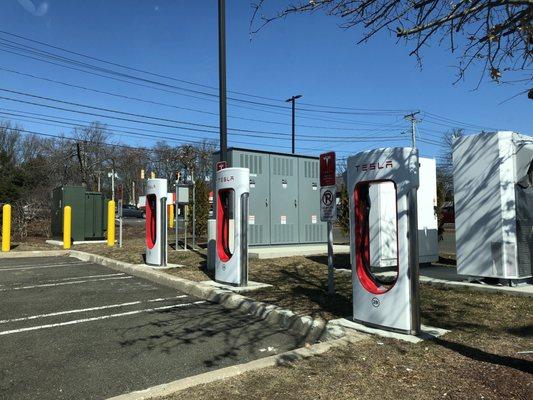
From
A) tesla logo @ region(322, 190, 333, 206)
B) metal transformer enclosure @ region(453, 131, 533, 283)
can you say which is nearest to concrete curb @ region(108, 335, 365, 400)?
tesla logo @ region(322, 190, 333, 206)

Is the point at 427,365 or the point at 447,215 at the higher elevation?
the point at 447,215

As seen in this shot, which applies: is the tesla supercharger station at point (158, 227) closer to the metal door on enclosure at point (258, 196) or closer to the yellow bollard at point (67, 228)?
the metal door on enclosure at point (258, 196)

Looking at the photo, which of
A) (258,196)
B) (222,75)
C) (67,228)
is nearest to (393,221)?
(258,196)

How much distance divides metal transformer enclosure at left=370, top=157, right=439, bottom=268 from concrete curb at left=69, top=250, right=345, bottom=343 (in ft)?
11.6

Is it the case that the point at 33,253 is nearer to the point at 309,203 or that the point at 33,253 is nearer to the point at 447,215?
the point at 309,203

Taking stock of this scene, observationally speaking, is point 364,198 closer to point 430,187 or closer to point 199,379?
point 199,379

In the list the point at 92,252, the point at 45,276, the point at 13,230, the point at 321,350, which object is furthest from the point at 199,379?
the point at 13,230

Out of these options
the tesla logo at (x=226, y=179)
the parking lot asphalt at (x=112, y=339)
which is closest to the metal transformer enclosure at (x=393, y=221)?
the tesla logo at (x=226, y=179)

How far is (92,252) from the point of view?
15664 millimetres

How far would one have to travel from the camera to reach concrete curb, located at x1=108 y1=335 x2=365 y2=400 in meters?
3.77

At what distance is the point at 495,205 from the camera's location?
26.5 feet

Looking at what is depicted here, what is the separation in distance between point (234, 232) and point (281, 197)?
236 inches

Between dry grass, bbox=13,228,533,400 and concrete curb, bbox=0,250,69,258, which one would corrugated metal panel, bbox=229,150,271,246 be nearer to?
dry grass, bbox=13,228,533,400

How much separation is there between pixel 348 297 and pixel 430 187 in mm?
4735
